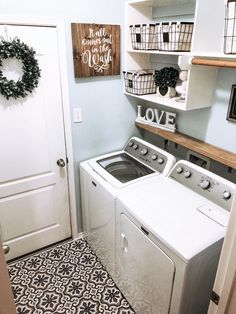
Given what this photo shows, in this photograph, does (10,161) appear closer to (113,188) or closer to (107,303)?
(113,188)

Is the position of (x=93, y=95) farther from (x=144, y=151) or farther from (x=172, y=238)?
(x=172, y=238)

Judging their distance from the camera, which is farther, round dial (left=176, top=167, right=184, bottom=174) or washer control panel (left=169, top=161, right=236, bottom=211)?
round dial (left=176, top=167, right=184, bottom=174)

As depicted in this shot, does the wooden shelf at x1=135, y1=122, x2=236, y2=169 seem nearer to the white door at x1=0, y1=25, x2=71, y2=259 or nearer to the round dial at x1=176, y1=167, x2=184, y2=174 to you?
the round dial at x1=176, y1=167, x2=184, y2=174

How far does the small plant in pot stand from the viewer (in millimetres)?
1906

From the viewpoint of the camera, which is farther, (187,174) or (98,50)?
(98,50)

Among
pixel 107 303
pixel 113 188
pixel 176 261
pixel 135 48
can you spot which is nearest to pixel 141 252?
pixel 176 261

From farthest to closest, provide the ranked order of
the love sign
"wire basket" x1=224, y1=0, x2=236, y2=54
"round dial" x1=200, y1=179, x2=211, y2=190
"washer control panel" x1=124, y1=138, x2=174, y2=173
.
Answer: the love sign, "washer control panel" x1=124, y1=138, x2=174, y2=173, "round dial" x1=200, y1=179, x2=211, y2=190, "wire basket" x1=224, y1=0, x2=236, y2=54

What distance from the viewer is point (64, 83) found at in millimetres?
1973

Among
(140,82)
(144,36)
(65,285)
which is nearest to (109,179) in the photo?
(140,82)

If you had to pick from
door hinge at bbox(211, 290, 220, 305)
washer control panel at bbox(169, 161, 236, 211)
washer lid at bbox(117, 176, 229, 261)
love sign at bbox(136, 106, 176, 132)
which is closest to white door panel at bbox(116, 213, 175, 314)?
washer lid at bbox(117, 176, 229, 261)

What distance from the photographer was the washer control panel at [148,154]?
2.03m

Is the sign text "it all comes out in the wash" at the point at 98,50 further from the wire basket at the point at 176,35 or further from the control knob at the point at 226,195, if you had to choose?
the control knob at the point at 226,195

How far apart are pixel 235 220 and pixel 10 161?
5.78ft

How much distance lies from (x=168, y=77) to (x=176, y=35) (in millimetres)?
370
